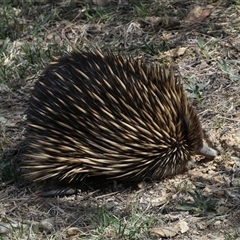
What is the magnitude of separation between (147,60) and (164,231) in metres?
2.33

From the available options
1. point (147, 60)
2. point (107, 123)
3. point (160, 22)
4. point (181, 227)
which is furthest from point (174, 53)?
point (181, 227)

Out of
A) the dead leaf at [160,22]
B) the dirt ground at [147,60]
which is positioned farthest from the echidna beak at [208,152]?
the dead leaf at [160,22]

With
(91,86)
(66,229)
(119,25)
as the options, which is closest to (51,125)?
(91,86)

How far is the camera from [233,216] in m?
4.26

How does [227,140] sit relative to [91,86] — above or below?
below

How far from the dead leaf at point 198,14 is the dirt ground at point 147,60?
11 mm

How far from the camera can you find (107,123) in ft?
15.2

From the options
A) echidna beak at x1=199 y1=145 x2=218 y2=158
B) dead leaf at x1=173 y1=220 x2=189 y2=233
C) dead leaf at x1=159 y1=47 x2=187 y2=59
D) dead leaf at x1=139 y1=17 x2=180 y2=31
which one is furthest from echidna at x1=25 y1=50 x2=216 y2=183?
dead leaf at x1=139 y1=17 x2=180 y2=31

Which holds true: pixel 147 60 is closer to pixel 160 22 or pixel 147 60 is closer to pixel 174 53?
pixel 174 53

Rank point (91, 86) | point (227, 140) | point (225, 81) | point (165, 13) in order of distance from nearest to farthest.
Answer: point (91, 86), point (227, 140), point (225, 81), point (165, 13)

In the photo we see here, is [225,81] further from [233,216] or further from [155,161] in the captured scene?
[233,216]

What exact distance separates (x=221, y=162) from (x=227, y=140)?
0.22 meters

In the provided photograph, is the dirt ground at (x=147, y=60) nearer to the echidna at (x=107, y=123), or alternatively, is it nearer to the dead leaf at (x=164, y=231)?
the dead leaf at (x=164, y=231)

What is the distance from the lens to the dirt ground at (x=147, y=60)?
432cm
